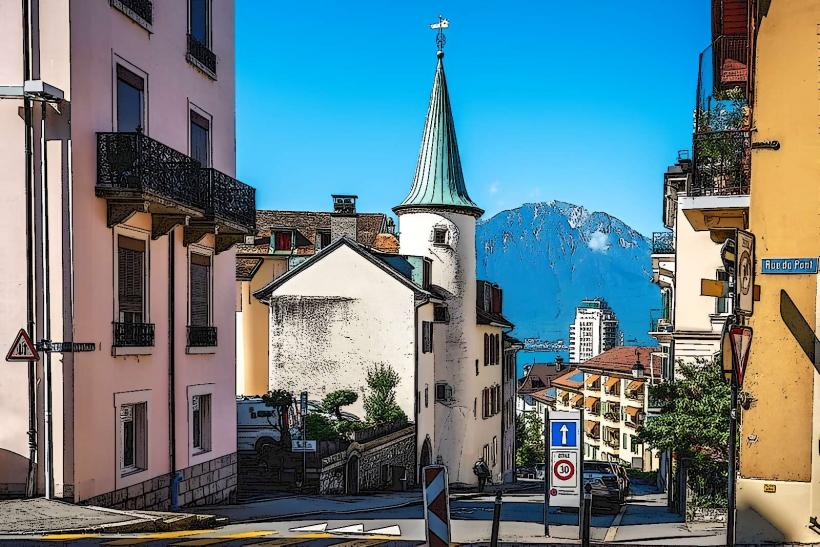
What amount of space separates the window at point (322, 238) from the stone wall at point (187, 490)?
1168 inches

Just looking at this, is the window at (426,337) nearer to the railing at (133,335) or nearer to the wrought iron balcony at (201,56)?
the wrought iron balcony at (201,56)

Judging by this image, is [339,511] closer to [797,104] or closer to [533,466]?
[797,104]

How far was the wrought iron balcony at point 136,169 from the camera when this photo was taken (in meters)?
14.8

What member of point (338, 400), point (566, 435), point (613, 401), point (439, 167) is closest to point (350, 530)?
point (566, 435)

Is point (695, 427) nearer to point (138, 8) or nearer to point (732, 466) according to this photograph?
point (732, 466)

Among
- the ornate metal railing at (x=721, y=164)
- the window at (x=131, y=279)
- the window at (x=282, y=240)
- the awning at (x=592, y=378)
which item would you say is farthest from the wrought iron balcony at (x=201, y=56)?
the awning at (x=592, y=378)

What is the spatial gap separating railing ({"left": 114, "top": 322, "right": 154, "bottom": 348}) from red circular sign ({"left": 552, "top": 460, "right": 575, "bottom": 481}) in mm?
7501

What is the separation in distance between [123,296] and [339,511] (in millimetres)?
7598

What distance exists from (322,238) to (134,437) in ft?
118

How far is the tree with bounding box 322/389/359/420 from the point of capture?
1483 inches

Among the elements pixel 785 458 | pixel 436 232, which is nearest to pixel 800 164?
pixel 785 458

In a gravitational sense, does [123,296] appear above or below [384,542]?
above

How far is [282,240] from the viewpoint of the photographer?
51656 mm

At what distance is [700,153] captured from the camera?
15680mm
